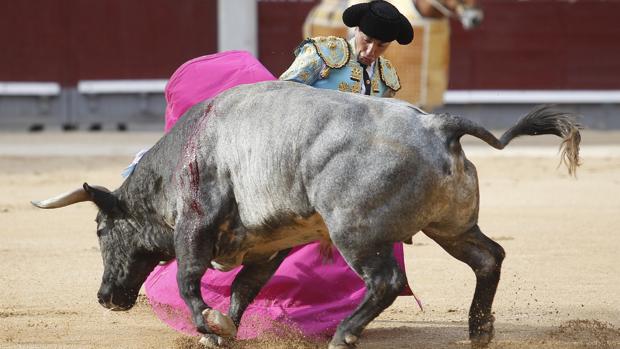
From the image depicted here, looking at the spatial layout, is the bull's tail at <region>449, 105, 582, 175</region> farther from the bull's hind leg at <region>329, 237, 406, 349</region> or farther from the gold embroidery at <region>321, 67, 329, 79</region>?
the gold embroidery at <region>321, 67, 329, 79</region>

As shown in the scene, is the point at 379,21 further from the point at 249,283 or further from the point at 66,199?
the point at 66,199

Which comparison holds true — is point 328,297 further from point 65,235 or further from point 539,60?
point 539,60

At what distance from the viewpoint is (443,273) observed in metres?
4.93

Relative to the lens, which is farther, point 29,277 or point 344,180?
point 29,277

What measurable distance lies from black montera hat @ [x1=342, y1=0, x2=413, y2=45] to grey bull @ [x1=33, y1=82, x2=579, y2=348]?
32 cm

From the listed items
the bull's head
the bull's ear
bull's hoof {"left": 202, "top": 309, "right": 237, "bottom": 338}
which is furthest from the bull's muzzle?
bull's hoof {"left": 202, "top": 309, "right": 237, "bottom": 338}

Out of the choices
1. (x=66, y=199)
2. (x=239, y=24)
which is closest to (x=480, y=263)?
(x=66, y=199)

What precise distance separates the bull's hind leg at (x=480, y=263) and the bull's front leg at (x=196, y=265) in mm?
593

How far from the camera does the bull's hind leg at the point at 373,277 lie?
3020 millimetres

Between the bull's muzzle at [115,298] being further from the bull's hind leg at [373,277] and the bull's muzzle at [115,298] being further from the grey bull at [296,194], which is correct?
the bull's hind leg at [373,277]

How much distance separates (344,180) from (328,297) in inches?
33.4

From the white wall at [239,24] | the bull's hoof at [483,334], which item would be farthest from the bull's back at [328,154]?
the white wall at [239,24]

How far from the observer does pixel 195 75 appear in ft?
13.4

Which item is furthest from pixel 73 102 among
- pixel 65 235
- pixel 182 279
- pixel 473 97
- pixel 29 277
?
pixel 182 279
